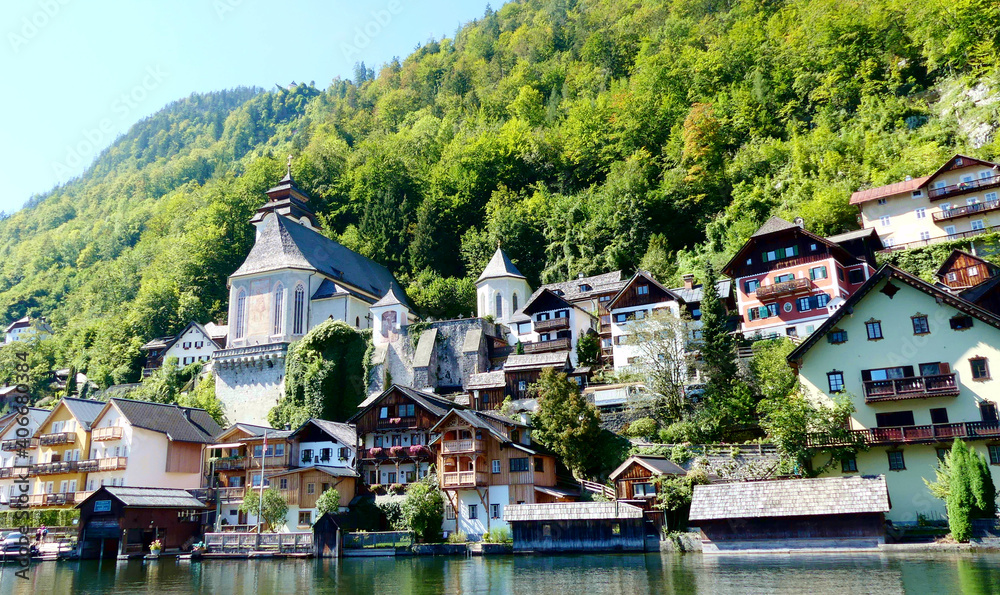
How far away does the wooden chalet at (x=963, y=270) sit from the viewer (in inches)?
1897

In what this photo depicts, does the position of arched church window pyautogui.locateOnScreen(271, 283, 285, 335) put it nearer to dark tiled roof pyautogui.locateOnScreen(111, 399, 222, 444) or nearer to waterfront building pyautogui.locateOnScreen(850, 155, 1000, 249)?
dark tiled roof pyautogui.locateOnScreen(111, 399, 222, 444)

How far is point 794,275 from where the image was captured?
50625 millimetres

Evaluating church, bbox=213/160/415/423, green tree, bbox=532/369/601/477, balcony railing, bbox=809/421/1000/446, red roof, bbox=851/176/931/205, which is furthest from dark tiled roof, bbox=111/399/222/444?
red roof, bbox=851/176/931/205

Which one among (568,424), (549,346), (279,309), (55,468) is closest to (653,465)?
(568,424)

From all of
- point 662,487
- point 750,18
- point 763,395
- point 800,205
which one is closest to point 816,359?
point 763,395

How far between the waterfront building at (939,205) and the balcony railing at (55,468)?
59.3 meters

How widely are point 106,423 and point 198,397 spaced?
1130 centimetres

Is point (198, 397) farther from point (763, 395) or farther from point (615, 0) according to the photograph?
point (615, 0)

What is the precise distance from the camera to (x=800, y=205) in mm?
61938

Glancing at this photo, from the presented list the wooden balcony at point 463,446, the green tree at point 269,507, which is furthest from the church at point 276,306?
the wooden balcony at point 463,446

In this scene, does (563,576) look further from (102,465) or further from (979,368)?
(102,465)

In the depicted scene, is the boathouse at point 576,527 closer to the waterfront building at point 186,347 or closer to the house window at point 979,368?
the house window at point 979,368

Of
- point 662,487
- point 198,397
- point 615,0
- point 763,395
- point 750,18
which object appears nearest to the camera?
point 662,487

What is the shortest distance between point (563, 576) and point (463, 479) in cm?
1588
